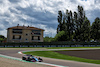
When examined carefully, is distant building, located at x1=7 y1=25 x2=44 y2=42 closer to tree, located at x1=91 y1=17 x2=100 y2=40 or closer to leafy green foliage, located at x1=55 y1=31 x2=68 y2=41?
leafy green foliage, located at x1=55 y1=31 x2=68 y2=41

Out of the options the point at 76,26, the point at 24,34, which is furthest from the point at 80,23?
the point at 24,34

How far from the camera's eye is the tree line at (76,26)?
7375 centimetres

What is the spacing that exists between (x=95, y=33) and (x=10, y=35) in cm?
5571

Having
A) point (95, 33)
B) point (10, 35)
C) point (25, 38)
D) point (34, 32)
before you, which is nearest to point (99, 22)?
point (95, 33)

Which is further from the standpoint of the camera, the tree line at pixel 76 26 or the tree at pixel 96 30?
the tree at pixel 96 30

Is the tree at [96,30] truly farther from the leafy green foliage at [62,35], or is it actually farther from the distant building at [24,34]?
the distant building at [24,34]

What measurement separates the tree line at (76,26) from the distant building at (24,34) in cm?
1347

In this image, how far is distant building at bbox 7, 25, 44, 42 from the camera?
81.0 m

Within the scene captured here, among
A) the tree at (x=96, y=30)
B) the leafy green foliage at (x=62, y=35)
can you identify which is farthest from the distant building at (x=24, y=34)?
the tree at (x=96, y=30)

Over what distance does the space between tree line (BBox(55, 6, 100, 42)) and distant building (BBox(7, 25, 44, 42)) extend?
13.5 meters

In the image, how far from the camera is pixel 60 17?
83.6 metres

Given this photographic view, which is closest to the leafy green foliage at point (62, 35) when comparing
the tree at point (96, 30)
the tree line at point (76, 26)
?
the tree line at point (76, 26)

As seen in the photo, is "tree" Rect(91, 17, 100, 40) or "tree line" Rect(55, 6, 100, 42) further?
"tree" Rect(91, 17, 100, 40)

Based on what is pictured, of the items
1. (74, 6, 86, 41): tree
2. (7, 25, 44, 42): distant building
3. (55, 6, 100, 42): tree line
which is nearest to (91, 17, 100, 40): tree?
(55, 6, 100, 42): tree line
